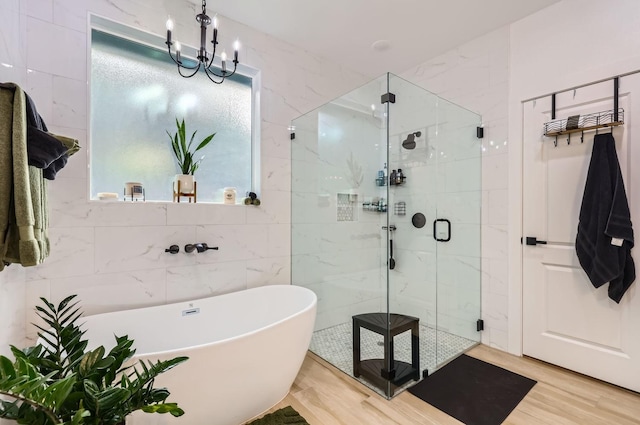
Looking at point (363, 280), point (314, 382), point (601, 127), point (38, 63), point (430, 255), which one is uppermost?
point (38, 63)

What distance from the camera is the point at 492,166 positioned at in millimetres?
2680

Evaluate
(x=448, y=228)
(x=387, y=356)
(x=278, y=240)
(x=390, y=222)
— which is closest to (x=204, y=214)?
(x=278, y=240)

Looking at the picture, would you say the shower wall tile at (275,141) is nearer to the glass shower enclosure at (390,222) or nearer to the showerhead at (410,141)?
the glass shower enclosure at (390,222)

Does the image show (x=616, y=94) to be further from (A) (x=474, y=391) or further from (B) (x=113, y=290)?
(B) (x=113, y=290)

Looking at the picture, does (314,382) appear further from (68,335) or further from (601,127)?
(601,127)

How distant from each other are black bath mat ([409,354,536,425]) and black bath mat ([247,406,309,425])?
2.62 feet

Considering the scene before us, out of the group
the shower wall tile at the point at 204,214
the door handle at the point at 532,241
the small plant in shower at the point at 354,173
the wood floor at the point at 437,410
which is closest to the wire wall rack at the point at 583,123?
the door handle at the point at 532,241

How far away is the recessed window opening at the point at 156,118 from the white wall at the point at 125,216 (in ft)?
0.54

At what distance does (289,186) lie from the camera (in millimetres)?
2859

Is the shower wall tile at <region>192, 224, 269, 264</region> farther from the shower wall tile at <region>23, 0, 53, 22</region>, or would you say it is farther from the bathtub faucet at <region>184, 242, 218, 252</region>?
the shower wall tile at <region>23, 0, 53, 22</region>

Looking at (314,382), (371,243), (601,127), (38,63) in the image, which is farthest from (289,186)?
(601,127)

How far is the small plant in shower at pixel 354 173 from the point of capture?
2.61 m

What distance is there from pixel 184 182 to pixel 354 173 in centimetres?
139

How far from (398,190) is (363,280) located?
0.80 metres
